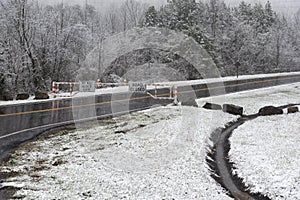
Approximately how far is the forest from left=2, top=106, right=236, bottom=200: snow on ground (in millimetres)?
12728

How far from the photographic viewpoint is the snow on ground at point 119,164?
26.6 feet

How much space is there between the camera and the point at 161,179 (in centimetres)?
900

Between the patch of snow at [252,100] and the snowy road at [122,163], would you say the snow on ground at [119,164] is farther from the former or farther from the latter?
the patch of snow at [252,100]

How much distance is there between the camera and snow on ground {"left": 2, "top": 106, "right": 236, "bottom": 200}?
8117 mm

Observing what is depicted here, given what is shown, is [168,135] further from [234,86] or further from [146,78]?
[146,78]

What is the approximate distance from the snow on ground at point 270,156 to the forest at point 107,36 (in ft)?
53.6

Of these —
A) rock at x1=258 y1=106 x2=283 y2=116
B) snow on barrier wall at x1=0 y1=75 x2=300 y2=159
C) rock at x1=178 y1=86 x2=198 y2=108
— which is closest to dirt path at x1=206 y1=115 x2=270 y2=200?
rock at x1=258 y1=106 x2=283 y2=116

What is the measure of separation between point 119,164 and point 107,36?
39.1 m

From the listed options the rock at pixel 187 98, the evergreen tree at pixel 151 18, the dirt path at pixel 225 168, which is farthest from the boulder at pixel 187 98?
the evergreen tree at pixel 151 18

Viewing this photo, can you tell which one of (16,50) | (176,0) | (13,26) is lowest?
(16,50)

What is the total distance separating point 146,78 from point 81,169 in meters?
33.1

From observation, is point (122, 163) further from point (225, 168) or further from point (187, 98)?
point (187, 98)

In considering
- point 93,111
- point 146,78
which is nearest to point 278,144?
point 93,111

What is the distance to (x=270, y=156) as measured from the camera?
37.3 feet
